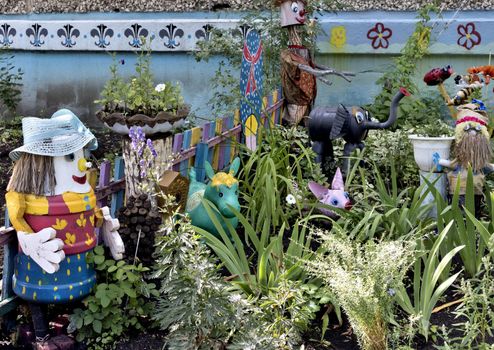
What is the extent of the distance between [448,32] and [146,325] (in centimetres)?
463

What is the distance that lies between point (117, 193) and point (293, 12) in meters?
2.52

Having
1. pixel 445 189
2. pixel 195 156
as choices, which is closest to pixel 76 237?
pixel 195 156

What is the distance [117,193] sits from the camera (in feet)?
12.0

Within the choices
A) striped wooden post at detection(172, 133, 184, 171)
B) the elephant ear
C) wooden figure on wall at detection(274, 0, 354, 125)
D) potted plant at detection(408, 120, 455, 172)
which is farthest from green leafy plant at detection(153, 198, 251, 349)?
wooden figure on wall at detection(274, 0, 354, 125)

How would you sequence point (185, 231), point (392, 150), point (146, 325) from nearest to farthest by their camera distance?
point (185, 231), point (146, 325), point (392, 150)

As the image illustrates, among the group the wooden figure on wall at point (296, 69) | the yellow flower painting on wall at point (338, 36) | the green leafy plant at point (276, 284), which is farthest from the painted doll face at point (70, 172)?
the yellow flower painting on wall at point (338, 36)

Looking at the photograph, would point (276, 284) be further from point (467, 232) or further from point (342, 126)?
point (342, 126)

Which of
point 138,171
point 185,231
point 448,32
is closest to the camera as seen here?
point 185,231

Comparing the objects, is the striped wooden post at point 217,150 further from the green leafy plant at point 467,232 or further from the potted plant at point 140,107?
the green leafy plant at point 467,232

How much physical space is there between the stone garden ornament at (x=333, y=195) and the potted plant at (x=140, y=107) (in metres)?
0.98

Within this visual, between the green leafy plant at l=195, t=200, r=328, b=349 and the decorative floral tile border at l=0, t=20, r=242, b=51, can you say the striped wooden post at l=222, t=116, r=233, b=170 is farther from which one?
the decorative floral tile border at l=0, t=20, r=242, b=51

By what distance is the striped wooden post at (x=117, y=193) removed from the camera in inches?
142

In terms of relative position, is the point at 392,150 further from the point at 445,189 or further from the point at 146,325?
the point at 146,325

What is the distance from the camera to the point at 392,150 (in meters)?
4.92
